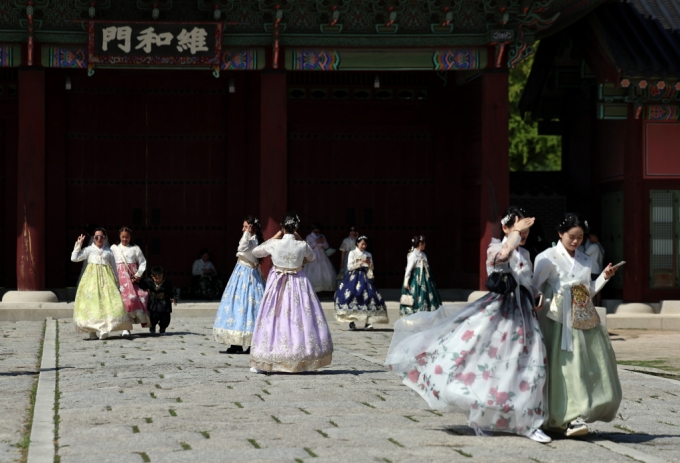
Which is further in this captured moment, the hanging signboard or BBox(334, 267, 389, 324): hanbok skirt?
the hanging signboard

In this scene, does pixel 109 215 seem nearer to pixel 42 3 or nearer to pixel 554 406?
pixel 42 3

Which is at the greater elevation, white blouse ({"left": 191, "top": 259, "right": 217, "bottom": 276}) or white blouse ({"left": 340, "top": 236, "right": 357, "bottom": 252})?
white blouse ({"left": 340, "top": 236, "right": 357, "bottom": 252})

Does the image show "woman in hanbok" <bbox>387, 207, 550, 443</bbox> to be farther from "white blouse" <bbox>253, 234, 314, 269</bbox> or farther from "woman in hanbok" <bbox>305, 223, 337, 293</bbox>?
"woman in hanbok" <bbox>305, 223, 337, 293</bbox>

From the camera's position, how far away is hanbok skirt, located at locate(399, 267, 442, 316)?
17.0m

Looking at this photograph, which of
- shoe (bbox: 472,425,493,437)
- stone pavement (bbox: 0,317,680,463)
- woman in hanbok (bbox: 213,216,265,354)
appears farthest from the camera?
woman in hanbok (bbox: 213,216,265,354)

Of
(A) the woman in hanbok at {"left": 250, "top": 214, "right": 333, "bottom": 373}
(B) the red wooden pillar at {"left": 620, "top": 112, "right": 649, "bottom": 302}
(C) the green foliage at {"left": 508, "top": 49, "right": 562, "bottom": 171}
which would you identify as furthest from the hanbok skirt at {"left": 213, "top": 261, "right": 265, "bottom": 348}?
(C) the green foliage at {"left": 508, "top": 49, "right": 562, "bottom": 171}

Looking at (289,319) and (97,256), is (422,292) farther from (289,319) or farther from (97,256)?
(289,319)

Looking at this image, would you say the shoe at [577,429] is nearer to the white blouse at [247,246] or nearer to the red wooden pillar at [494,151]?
the white blouse at [247,246]

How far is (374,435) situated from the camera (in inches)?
294

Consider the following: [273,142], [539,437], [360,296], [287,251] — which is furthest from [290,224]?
[273,142]

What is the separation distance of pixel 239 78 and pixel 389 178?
10.6ft

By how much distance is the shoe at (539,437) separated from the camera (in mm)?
7379

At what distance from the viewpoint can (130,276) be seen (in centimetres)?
1571

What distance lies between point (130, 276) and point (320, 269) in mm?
6135
